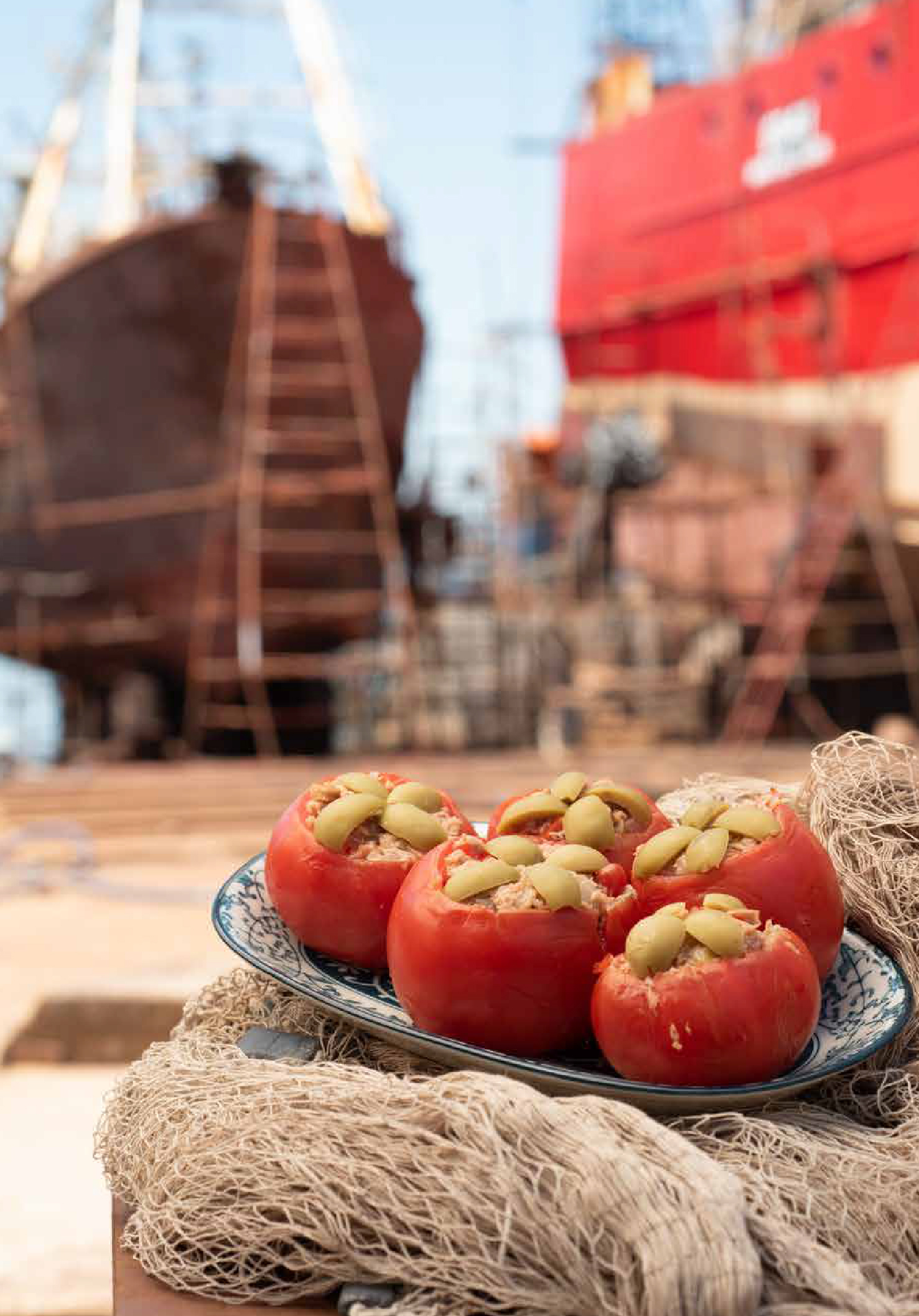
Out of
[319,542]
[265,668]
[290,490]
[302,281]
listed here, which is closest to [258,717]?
[265,668]

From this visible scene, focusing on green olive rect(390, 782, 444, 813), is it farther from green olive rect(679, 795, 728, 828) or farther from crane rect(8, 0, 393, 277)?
crane rect(8, 0, 393, 277)

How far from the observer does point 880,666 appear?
41.5 ft

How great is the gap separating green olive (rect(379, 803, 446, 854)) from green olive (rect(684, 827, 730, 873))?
0.25m

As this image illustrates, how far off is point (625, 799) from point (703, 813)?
3.2 inches

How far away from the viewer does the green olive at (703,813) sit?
1407 millimetres

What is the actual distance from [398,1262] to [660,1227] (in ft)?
0.69

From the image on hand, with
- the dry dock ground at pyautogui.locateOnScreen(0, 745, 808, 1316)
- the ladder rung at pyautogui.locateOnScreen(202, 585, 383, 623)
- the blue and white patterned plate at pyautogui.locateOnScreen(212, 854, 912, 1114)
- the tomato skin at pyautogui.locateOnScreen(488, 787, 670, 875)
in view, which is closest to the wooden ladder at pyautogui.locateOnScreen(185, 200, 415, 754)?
the ladder rung at pyautogui.locateOnScreen(202, 585, 383, 623)

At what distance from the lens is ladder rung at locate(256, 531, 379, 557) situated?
12.4 m

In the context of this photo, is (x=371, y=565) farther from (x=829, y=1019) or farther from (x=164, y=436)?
(x=829, y=1019)

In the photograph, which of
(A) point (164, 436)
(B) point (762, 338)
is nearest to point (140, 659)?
(A) point (164, 436)

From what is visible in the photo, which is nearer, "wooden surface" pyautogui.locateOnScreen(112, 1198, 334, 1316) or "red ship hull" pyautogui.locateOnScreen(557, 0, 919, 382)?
"wooden surface" pyautogui.locateOnScreen(112, 1198, 334, 1316)

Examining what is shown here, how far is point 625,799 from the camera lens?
145cm

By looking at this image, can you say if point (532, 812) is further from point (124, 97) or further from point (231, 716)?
point (124, 97)

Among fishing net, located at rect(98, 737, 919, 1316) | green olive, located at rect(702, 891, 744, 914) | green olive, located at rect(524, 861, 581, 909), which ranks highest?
green olive, located at rect(524, 861, 581, 909)
